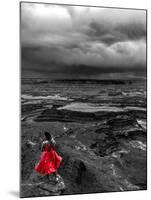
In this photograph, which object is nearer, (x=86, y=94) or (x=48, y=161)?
(x=48, y=161)

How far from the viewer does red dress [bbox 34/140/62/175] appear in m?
5.26

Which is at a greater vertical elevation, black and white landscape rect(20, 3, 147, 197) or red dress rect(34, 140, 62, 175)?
black and white landscape rect(20, 3, 147, 197)

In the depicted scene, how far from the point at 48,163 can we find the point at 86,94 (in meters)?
1.01

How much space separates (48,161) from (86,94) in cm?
98

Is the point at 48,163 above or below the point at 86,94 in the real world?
below

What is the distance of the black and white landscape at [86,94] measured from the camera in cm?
525

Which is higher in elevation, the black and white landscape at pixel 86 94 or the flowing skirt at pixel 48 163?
the black and white landscape at pixel 86 94

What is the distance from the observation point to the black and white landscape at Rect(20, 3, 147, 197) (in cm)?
525

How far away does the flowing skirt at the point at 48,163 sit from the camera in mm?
5262

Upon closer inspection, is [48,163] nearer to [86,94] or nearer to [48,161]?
[48,161]

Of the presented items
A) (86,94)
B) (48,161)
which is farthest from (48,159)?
(86,94)

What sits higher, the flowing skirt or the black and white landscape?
the black and white landscape

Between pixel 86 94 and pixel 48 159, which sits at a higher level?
pixel 86 94

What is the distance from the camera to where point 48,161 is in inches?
208
